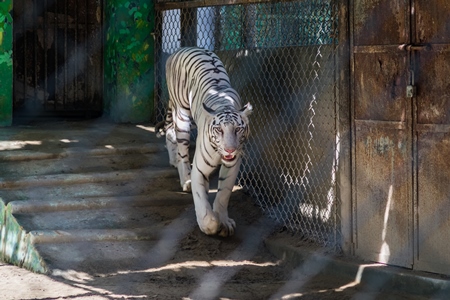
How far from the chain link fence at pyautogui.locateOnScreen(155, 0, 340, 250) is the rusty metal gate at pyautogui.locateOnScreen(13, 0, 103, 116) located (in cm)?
228

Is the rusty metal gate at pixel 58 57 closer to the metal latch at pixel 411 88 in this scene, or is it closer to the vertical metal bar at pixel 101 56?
the vertical metal bar at pixel 101 56

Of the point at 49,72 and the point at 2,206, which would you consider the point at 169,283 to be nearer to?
the point at 2,206

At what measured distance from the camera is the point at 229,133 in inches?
230

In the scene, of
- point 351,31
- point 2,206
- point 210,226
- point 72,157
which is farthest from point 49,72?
point 351,31

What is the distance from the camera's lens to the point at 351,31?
565 cm

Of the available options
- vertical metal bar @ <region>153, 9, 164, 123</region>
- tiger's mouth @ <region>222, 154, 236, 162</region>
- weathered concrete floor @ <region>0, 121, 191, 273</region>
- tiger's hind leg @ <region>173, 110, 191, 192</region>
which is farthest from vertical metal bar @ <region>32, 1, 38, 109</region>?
tiger's mouth @ <region>222, 154, 236, 162</region>

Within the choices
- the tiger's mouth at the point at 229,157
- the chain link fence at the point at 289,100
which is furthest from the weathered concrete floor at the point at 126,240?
the tiger's mouth at the point at 229,157

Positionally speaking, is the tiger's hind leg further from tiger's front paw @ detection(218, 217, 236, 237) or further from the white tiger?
tiger's front paw @ detection(218, 217, 236, 237)

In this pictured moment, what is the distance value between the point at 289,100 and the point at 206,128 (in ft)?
2.98

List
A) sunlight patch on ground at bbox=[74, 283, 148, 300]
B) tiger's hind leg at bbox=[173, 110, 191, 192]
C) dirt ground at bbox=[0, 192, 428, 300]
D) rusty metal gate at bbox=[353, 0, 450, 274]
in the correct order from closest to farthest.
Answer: sunlight patch on ground at bbox=[74, 283, 148, 300] < dirt ground at bbox=[0, 192, 428, 300] < rusty metal gate at bbox=[353, 0, 450, 274] < tiger's hind leg at bbox=[173, 110, 191, 192]

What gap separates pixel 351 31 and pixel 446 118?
972mm

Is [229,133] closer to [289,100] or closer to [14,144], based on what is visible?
[289,100]

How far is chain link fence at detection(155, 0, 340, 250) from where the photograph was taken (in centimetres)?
612

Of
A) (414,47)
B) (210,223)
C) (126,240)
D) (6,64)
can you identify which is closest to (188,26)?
(6,64)
